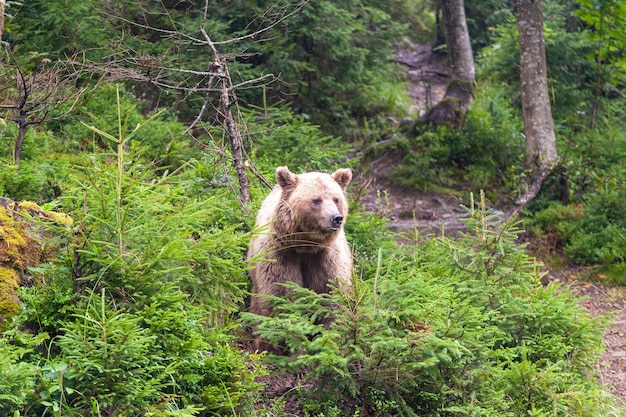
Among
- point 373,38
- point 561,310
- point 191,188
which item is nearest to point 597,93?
point 373,38

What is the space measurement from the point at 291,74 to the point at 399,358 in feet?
26.2

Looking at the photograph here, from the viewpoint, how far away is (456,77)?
1558 centimetres

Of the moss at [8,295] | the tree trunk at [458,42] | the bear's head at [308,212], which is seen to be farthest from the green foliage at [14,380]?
the tree trunk at [458,42]

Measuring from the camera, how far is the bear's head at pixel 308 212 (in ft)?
21.8

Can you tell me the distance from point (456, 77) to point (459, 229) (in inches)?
190

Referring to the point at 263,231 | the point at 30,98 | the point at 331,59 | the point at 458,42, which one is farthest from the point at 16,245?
the point at 458,42

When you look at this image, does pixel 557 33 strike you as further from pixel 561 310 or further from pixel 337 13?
pixel 561 310

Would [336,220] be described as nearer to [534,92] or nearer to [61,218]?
[61,218]

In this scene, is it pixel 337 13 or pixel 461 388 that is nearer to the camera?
pixel 461 388

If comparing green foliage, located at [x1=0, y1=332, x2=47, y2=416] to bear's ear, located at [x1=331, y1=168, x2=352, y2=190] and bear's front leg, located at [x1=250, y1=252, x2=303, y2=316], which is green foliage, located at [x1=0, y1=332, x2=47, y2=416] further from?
bear's ear, located at [x1=331, y1=168, x2=352, y2=190]

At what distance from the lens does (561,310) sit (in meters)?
7.07

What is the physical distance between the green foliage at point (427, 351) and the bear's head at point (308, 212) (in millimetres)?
609

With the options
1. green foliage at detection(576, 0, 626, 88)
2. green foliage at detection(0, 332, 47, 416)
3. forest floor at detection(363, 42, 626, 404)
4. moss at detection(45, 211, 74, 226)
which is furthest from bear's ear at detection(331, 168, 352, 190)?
green foliage at detection(576, 0, 626, 88)

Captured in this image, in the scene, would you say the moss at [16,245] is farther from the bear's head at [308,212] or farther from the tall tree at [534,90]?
the tall tree at [534,90]
